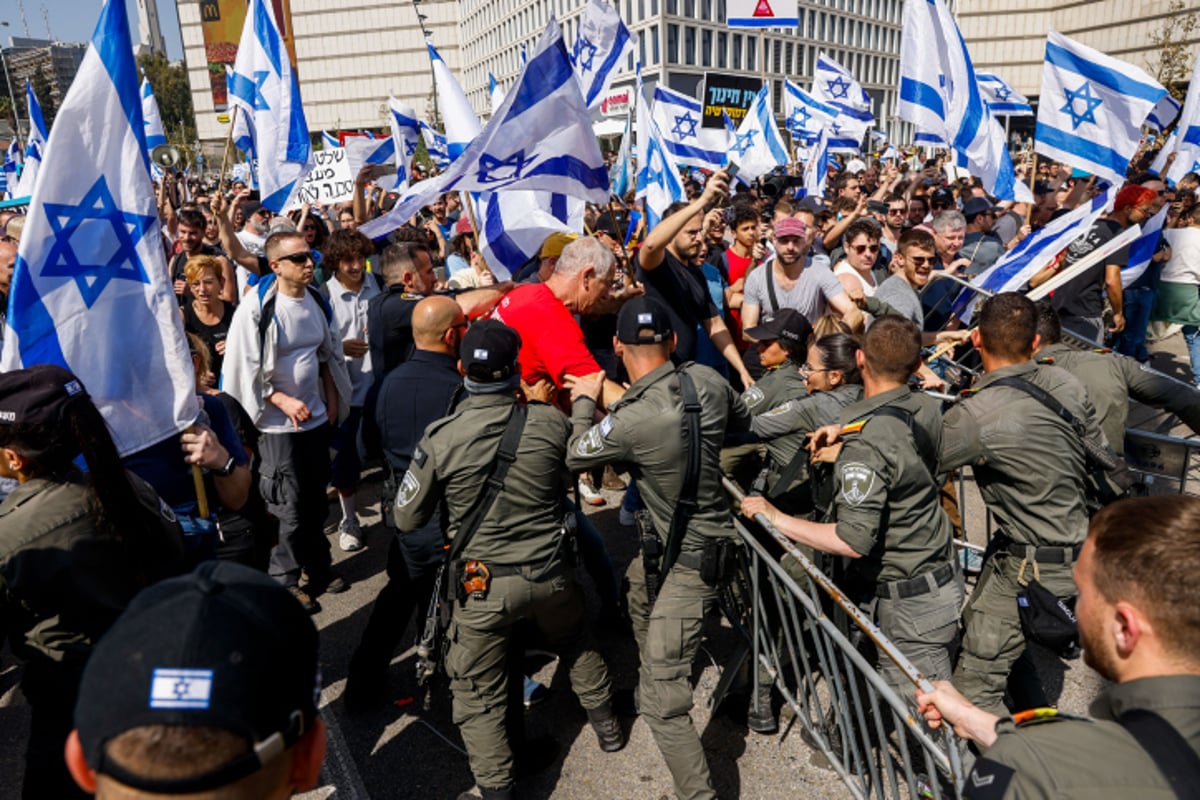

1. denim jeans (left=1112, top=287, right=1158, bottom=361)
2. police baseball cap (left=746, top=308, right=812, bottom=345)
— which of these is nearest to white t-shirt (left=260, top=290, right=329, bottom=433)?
police baseball cap (left=746, top=308, right=812, bottom=345)

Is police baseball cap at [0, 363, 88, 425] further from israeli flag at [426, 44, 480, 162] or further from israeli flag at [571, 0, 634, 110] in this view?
israeli flag at [571, 0, 634, 110]

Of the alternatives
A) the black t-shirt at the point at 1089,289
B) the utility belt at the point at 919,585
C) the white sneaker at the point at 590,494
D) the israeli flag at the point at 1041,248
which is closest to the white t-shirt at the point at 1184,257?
the black t-shirt at the point at 1089,289

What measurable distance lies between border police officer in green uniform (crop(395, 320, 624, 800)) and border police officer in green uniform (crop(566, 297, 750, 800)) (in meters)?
0.20

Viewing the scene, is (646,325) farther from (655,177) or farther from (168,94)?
(168,94)

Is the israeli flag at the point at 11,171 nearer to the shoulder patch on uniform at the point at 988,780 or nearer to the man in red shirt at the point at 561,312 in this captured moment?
the man in red shirt at the point at 561,312

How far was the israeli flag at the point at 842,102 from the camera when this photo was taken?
12.2 m

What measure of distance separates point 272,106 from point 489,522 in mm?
5066

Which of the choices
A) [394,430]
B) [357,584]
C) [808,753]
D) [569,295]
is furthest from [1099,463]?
[357,584]

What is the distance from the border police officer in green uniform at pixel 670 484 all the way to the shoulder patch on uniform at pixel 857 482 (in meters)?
0.52

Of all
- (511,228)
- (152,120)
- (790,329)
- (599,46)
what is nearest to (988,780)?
(790,329)

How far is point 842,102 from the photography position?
1237 cm

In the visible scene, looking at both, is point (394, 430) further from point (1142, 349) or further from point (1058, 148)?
point (1142, 349)

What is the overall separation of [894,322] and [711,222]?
146 inches

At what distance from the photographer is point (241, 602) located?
3.82ft
